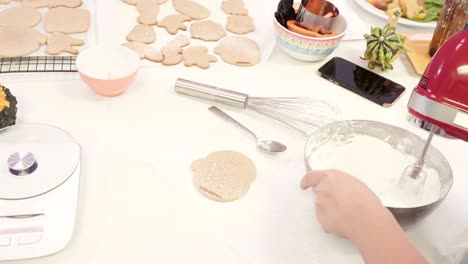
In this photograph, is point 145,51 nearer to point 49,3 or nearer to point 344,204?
point 49,3

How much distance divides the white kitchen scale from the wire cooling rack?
227mm

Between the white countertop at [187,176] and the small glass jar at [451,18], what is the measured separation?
15cm

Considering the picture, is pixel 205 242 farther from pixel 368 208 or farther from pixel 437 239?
pixel 437 239

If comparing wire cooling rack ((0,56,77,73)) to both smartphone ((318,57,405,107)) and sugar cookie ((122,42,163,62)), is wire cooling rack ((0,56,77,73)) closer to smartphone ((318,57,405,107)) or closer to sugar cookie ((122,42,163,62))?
sugar cookie ((122,42,163,62))

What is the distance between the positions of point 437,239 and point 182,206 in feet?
1.28

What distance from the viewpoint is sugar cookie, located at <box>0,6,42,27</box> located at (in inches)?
41.1

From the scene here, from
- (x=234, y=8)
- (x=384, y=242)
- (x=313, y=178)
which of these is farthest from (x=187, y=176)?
(x=234, y=8)

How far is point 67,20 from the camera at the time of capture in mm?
1071

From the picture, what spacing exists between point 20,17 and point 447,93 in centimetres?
93

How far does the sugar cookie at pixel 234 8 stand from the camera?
3.94 ft

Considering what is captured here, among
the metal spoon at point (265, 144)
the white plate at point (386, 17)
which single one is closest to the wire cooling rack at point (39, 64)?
the metal spoon at point (265, 144)

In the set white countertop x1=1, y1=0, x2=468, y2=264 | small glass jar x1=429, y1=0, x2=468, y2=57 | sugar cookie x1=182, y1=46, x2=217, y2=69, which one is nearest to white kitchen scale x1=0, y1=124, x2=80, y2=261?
white countertop x1=1, y1=0, x2=468, y2=264

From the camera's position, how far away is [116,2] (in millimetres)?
1188

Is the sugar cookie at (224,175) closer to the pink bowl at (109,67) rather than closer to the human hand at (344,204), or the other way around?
the human hand at (344,204)
